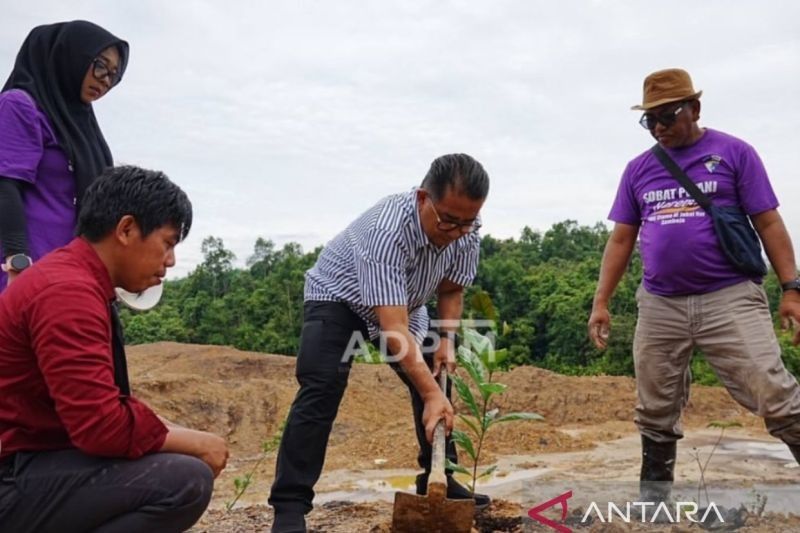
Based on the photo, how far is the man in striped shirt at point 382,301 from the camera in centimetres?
278

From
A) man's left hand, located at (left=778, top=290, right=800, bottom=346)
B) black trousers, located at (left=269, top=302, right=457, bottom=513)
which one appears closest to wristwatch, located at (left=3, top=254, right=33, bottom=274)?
black trousers, located at (left=269, top=302, right=457, bottom=513)

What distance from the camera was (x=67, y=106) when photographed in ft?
9.95

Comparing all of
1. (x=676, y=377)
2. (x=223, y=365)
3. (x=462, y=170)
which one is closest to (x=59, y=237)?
(x=462, y=170)

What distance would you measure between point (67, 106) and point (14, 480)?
1.56 meters

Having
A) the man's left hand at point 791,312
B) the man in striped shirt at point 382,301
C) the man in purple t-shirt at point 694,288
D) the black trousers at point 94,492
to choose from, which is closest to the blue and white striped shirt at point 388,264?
the man in striped shirt at point 382,301

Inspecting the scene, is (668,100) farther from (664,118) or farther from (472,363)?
(472,363)

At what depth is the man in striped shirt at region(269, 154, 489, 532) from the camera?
9.13ft

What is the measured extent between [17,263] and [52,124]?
1.79 feet

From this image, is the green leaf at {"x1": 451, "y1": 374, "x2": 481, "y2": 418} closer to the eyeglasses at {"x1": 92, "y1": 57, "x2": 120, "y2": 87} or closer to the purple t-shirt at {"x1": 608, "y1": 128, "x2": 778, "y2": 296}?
the purple t-shirt at {"x1": 608, "y1": 128, "x2": 778, "y2": 296}

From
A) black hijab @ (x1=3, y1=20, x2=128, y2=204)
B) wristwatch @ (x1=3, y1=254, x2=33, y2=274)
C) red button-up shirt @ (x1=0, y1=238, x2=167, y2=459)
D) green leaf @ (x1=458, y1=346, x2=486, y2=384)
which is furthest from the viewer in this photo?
green leaf @ (x1=458, y1=346, x2=486, y2=384)

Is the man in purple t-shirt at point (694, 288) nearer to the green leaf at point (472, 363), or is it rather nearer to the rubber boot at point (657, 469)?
the rubber boot at point (657, 469)

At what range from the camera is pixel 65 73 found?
298 centimetres

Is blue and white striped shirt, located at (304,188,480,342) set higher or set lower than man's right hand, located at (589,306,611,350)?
higher

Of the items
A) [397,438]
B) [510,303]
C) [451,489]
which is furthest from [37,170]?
[510,303]
